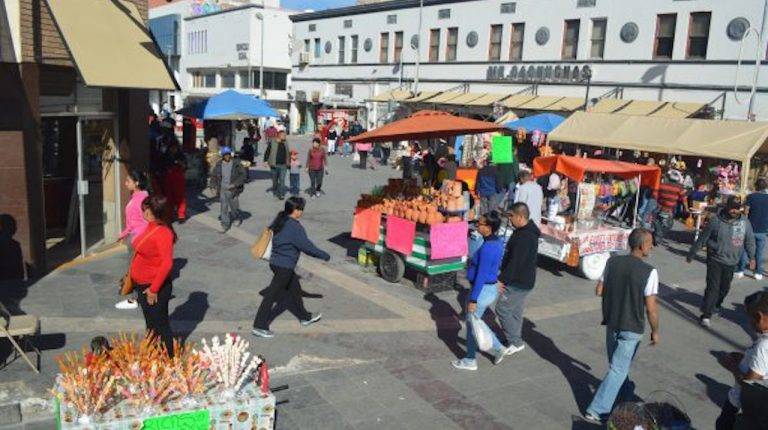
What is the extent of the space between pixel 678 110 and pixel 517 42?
10183mm

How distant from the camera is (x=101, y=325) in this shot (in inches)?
316

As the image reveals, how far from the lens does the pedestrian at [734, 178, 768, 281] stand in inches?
490

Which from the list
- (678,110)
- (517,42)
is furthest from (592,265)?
(517,42)

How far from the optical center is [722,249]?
9242 mm

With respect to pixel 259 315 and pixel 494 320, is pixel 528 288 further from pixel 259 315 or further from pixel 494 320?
pixel 259 315

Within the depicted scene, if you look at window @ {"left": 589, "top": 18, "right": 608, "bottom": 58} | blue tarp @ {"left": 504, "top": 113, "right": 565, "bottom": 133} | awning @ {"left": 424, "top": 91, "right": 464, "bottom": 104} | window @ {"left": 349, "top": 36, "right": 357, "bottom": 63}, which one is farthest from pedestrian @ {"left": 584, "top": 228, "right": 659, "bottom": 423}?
window @ {"left": 349, "top": 36, "right": 357, "bottom": 63}

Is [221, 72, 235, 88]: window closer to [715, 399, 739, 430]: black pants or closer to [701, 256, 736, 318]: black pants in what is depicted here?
[701, 256, 736, 318]: black pants

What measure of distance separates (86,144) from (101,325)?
4714 mm

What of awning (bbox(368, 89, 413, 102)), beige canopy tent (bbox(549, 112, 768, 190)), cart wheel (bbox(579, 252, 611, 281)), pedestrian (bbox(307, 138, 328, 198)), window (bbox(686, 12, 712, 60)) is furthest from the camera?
awning (bbox(368, 89, 413, 102))

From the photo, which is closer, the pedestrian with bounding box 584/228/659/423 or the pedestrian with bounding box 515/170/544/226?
the pedestrian with bounding box 584/228/659/423

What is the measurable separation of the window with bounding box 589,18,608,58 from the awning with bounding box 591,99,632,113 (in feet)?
8.26

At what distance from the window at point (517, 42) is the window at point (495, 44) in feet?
2.91

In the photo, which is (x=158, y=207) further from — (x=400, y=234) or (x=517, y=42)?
(x=517, y=42)

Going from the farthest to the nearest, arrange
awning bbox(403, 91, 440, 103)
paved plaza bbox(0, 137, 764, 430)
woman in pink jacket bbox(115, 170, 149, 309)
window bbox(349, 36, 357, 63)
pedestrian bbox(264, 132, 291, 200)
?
window bbox(349, 36, 357, 63) → awning bbox(403, 91, 440, 103) → pedestrian bbox(264, 132, 291, 200) → woman in pink jacket bbox(115, 170, 149, 309) → paved plaza bbox(0, 137, 764, 430)
